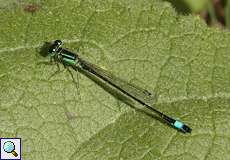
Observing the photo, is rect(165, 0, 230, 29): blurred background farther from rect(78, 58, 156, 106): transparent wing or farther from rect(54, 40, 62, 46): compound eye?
rect(54, 40, 62, 46): compound eye

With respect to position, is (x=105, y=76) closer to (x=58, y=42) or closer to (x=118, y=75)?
(x=118, y=75)

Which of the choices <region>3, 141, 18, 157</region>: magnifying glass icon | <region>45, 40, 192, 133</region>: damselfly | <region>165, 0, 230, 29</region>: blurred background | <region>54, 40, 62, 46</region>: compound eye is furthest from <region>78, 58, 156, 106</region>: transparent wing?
<region>165, 0, 230, 29</region>: blurred background

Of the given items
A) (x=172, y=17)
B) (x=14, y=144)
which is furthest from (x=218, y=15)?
(x=14, y=144)

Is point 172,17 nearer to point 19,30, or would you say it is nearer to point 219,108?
point 219,108

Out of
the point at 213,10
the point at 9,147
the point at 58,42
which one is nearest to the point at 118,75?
the point at 58,42

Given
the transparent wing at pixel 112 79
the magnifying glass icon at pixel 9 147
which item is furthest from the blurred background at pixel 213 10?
the magnifying glass icon at pixel 9 147

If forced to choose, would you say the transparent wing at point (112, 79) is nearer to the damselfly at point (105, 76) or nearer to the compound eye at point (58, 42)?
the damselfly at point (105, 76)
